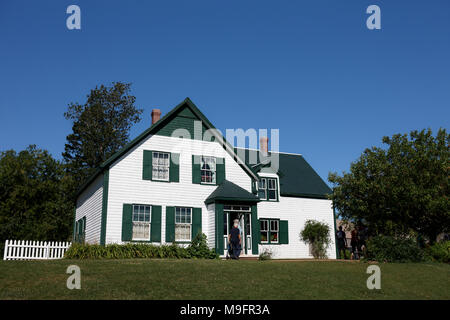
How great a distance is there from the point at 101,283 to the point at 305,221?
1862 centimetres

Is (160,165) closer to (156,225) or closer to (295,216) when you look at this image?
(156,225)

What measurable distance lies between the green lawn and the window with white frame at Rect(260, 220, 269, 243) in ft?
36.7

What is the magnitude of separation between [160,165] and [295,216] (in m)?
9.99

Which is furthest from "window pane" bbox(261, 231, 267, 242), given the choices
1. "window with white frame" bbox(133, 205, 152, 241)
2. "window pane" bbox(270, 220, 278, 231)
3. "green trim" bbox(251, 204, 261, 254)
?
"window with white frame" bbox(133, 205, 152, 241)

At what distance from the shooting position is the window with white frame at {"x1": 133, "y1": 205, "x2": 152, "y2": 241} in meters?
20.3

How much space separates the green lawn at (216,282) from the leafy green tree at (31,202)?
70.5 ft

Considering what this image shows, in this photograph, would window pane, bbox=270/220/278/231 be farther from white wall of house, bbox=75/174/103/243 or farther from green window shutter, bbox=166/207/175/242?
white wall of house, bbox=75/174/103/243

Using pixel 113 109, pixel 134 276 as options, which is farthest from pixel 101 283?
pixel 113 109

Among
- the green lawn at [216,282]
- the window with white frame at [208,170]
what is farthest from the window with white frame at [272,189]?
the green lawn at [216,282]

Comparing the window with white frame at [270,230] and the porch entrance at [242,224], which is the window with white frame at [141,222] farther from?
the window with white frame at [270,230]

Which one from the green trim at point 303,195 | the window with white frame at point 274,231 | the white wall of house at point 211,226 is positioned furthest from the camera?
the green trim at point 303,195

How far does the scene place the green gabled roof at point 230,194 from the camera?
68.5ft

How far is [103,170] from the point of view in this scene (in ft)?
67.1
